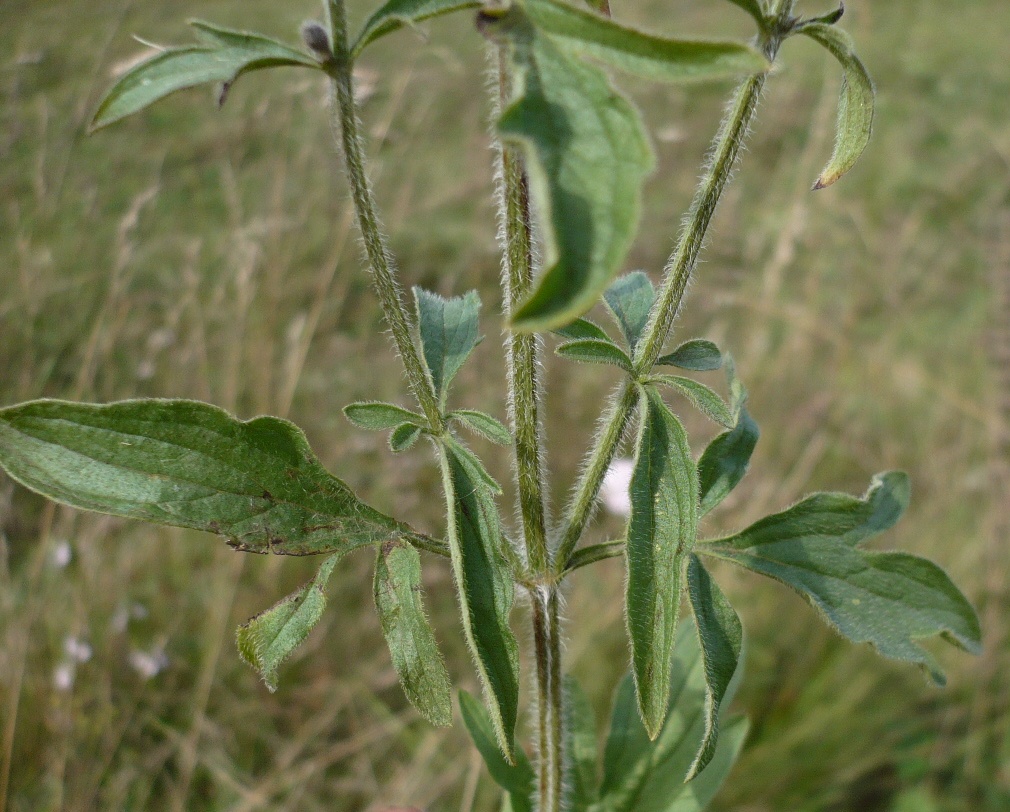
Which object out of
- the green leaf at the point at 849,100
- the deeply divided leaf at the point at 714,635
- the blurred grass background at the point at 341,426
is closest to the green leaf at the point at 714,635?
the deeply divided leaf at the point at 714,635

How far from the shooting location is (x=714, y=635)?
117 centimetres

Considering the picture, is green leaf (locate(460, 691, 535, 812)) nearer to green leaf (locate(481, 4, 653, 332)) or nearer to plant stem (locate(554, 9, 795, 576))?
plant stem (locate(554, 9, 795, 576))

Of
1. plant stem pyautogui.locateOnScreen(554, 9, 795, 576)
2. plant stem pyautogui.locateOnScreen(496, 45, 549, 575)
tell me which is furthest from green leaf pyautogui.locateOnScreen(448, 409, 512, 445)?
plant stem pyautogui.locateOnScreen(554, 9, 795, 576)

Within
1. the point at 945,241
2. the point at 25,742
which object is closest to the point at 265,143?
the point at 25,742

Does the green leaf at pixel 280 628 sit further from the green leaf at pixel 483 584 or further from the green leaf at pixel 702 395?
the green leaf at pixel 702 395

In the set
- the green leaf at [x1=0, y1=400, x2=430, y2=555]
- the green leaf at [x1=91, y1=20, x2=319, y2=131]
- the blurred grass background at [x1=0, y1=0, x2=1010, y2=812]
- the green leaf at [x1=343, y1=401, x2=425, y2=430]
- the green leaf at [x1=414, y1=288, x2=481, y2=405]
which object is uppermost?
the green leaf at [x1=91, y1=20, x2=319, y2=131]

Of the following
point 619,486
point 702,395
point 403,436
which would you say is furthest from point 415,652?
point 619,486

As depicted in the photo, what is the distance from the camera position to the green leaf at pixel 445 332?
4.28 ft

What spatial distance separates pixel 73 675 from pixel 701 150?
19.2ft

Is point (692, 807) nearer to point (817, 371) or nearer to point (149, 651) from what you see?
point (149, 651)

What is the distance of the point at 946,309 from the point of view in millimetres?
5547

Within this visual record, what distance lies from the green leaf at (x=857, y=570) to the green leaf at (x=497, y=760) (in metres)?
0.53

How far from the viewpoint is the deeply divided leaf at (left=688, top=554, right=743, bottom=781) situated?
1099mm

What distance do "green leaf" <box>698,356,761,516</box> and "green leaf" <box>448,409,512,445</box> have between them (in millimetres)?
365
